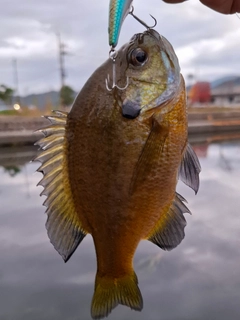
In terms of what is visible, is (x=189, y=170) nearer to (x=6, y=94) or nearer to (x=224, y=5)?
(x=224, y=5)

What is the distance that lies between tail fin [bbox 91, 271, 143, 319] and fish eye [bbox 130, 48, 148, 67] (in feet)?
1.99

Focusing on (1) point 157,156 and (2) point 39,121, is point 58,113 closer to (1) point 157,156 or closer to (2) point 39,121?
(1) point 157,156

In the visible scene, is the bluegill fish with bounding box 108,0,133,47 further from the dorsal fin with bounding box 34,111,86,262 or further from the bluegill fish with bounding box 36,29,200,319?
the dorsal fin with bounding box 34,111,86,262

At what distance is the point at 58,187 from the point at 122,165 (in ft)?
0.68

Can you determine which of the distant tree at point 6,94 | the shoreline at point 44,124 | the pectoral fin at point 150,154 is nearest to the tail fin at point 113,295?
the pectoral fin at point 150,154

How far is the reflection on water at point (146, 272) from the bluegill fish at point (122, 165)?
343 cm

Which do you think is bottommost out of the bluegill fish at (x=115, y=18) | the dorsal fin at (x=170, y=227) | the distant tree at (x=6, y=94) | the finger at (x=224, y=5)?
the distant tree at (x=6, y=94)

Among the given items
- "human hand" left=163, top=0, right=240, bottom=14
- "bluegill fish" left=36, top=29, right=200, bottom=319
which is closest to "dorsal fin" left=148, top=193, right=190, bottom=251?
"bluegill fish" left=36, top=29, right=200, bottom=319

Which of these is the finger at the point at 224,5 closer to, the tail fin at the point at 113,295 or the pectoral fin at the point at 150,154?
the pectoral fin at the point at 150,154

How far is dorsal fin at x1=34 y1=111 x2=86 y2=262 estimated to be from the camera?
1.25 meters

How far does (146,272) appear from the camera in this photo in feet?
17.7

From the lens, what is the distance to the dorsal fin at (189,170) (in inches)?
49.0

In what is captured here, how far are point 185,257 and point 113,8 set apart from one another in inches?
195

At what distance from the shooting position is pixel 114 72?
120cm
